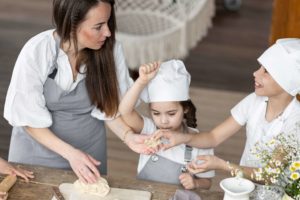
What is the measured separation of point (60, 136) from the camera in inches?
103

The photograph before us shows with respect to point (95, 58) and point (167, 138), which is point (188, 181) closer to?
point (167, 138)

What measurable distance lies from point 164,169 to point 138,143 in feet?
0.55

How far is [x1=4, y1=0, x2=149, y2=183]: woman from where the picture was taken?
7.69 feet

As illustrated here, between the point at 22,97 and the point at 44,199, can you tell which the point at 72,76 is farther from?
the point at 44,199

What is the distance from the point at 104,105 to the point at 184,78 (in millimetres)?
340

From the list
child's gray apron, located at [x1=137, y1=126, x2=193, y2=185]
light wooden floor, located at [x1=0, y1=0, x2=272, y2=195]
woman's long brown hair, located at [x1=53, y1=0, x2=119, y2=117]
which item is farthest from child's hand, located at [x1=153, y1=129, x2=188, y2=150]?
light wooden floor, located at [x1=0, y1=0, x2=272, y2=195]

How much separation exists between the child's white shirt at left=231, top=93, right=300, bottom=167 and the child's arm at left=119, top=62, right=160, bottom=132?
0.38m

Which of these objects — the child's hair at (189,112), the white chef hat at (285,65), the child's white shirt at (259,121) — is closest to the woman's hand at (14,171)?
the child's hair at (189,112)

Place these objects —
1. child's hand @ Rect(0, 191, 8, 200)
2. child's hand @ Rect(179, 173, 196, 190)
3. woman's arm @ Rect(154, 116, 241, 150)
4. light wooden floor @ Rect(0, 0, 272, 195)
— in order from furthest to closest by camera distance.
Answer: light wooden floor @ Rect(0, 0, 272, 195)
woman's arm @ Rect(154, 116, 241, 150)
child's hand @ Rect(179, 173, 196, 190)
child's hand @ Rect(0, 191, 8, 200)

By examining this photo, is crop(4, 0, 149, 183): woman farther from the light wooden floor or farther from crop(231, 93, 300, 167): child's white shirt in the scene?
the light wooden floor

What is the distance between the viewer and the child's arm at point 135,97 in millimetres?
2342

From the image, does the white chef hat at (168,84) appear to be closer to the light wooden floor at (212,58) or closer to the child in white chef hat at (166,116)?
the child in white chef hat at (166,116)

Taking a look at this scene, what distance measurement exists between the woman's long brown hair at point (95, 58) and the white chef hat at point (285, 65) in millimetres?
587

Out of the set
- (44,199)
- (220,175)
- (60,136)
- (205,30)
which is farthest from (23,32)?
(44,199)
